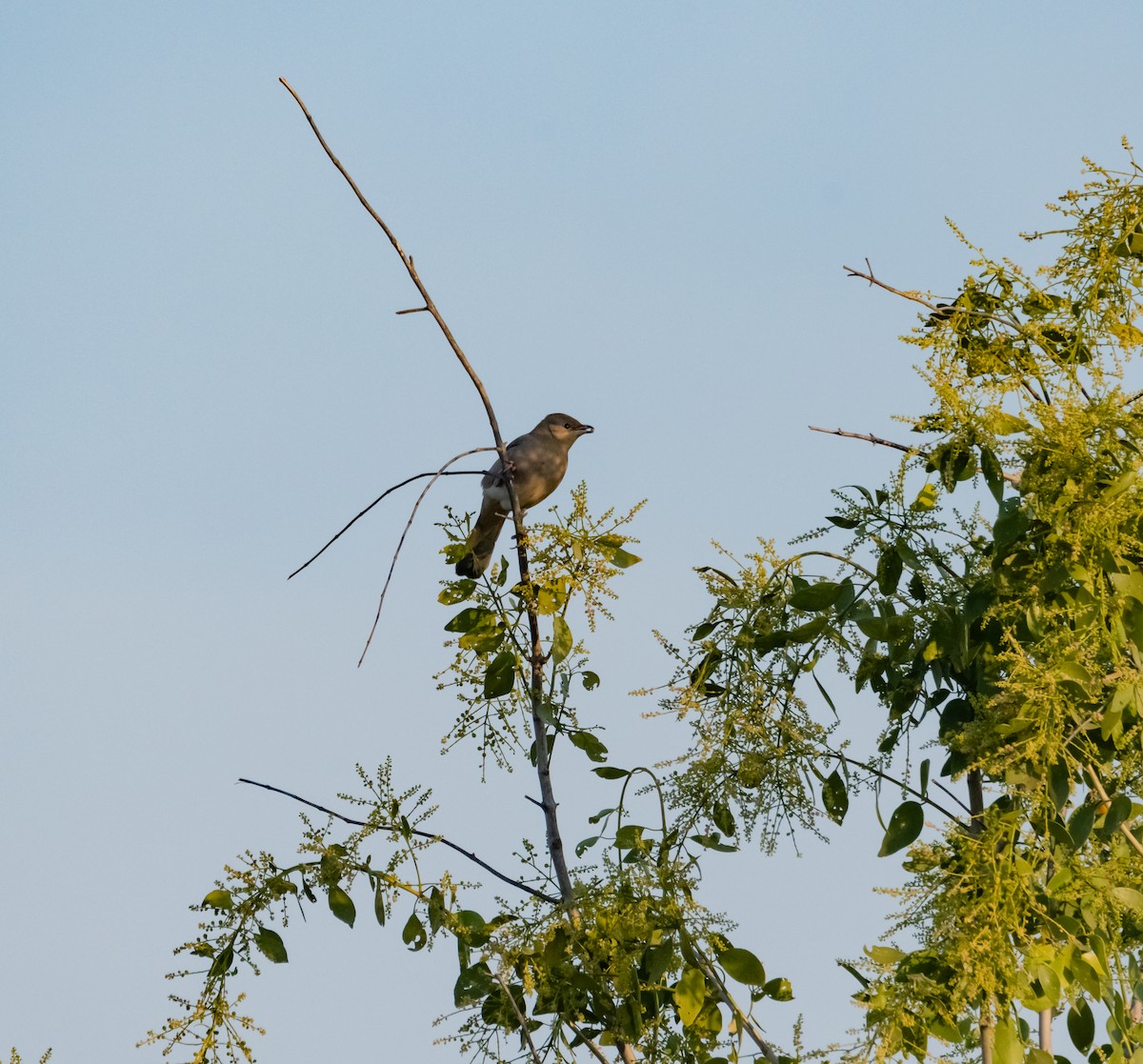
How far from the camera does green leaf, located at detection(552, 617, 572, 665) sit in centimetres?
326

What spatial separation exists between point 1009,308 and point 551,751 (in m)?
1.40

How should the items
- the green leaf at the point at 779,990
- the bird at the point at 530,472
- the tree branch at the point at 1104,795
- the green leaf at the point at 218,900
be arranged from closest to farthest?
1. the tree branch at the point at 1104,795
2. the green leaf at the point at 779,990
3. the green leaf at the point at 218,900
4. the bird at the point at 530,472

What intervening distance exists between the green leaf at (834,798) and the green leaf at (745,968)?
0.38 m

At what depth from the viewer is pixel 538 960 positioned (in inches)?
116

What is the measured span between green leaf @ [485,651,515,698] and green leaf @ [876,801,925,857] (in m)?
0.93

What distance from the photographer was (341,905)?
317cm

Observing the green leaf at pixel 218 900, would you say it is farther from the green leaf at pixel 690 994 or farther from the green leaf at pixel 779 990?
the green leaf at pixel 779 990

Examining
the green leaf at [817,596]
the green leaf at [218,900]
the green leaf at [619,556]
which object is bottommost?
the green leaf at [218,900]

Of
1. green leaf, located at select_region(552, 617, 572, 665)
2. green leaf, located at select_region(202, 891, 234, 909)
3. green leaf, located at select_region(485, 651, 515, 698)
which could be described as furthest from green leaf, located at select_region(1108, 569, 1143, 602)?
green leaf, located at select_region(202, 891, 234, 909)

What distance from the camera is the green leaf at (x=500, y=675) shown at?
3.33 m

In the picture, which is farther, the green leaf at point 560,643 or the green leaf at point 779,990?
the green leaf at point 560,643

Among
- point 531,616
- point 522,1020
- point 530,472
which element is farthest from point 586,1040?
point 530,472

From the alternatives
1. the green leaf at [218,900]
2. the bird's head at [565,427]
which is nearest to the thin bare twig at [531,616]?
the green leaf at [218,900]

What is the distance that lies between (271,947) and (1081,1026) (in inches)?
65.9
